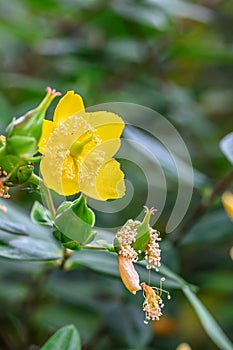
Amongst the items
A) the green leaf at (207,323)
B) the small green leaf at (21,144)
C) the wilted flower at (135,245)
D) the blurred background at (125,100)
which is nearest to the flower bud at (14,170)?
the small green leaf at (21,144)

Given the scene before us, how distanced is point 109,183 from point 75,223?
0.20ft

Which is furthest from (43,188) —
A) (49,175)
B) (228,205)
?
(228,205)

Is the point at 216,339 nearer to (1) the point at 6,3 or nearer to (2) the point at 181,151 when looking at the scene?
(2) the point at 181,151

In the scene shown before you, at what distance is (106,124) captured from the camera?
2.34ft

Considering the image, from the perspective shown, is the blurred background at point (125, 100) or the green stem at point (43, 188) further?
the blurred background at point (125, 100)

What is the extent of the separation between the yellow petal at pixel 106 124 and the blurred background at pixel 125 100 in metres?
0.35

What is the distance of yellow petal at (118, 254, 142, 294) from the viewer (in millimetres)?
640

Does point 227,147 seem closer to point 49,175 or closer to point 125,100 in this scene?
point 49,175

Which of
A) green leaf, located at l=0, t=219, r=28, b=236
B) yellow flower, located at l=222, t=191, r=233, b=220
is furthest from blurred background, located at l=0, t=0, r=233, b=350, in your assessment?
green leaf, located at l=0, t=219, r=28, b=236

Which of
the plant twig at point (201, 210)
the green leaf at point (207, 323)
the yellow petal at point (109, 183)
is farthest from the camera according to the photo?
the plant twig at point (201, 210)

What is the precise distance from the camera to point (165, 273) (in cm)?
79

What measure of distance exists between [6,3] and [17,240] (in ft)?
3.65

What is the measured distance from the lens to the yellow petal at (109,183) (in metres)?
0.69

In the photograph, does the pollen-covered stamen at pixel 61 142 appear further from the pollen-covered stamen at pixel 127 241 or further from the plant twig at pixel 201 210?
the plant twig at pixel 201 210
